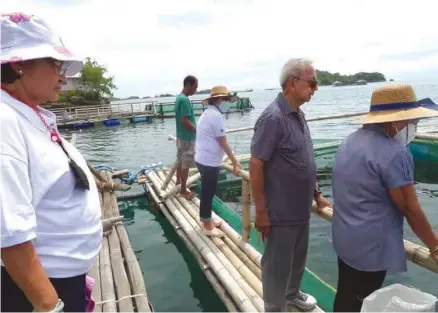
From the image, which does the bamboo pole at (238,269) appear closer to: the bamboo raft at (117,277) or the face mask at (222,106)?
the bamboo raft at (117,277)

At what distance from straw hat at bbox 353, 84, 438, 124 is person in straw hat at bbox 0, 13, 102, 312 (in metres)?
1.50

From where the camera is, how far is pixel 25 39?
117 cm

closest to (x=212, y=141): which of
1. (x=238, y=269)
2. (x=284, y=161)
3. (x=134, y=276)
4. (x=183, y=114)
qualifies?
(x=183, y=114)

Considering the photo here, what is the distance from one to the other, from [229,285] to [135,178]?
18.1ft

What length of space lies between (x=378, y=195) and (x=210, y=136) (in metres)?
Answer: 2.45

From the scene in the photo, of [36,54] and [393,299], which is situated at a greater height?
[36,54]

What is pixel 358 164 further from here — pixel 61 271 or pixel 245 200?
pixel 245 200

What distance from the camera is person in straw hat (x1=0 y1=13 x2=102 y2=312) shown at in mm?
1044

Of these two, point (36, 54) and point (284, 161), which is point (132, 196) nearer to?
point (284, 161)

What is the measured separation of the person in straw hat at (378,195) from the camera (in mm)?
1822

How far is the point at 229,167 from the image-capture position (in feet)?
14.1

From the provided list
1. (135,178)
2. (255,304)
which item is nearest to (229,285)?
(255,304)

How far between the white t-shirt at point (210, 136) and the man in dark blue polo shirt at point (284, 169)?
1.69 meters

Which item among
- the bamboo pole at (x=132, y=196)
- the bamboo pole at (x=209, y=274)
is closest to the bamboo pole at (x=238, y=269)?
the bamboo pole at (x=209, y=274)
